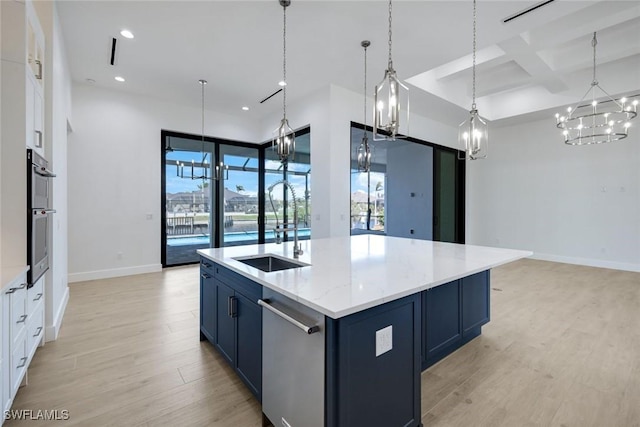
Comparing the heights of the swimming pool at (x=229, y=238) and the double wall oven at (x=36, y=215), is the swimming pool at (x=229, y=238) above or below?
below

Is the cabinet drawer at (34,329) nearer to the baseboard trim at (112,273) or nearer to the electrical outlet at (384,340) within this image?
the electrical outlet at (384,340)

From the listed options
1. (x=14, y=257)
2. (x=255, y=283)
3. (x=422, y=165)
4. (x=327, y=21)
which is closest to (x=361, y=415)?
(x=255, y=283)

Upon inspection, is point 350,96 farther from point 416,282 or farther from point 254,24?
point 416,282

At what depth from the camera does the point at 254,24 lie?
124 inches

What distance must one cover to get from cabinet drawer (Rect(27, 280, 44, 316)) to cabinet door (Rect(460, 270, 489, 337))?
327cm

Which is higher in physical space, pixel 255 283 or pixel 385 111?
pixel 385 111

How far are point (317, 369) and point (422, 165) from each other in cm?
671

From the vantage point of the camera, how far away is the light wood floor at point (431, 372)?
5.90 feet

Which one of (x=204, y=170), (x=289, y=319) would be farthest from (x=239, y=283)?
(x=204, y=170)

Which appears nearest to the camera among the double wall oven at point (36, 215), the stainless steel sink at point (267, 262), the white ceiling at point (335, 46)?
the double wall oven at point (36, 215)

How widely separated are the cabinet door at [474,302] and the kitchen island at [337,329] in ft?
0.80

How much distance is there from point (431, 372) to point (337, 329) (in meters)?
1.48

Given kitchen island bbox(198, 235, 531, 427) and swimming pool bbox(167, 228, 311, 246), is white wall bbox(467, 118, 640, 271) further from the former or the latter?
kitchen island bbox(198, 235, 531, 427)

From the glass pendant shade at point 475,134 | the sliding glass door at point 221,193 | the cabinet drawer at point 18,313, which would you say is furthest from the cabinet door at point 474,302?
the cabinet drawer at point 18,313
